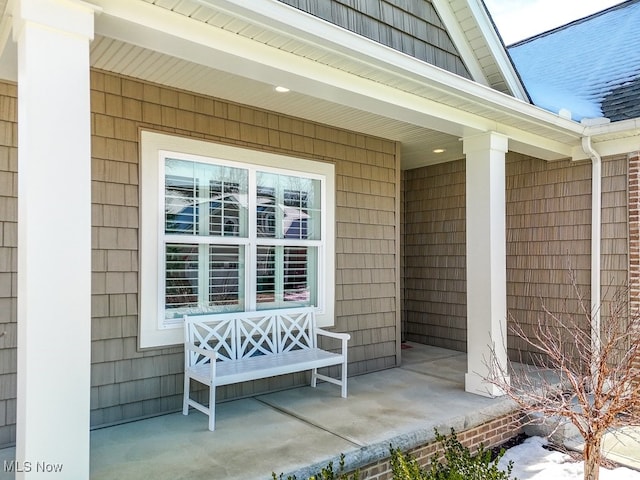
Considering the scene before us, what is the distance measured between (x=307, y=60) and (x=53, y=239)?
190 cm

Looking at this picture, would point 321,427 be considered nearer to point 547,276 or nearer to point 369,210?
point 369,210

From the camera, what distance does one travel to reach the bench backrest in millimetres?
4148

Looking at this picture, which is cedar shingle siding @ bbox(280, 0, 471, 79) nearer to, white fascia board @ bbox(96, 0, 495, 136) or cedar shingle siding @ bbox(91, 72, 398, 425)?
white fascia board @ bbox(96, 0, 495, 136)

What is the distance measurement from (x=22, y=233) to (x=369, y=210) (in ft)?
13.0

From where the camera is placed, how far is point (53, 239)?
2252mm

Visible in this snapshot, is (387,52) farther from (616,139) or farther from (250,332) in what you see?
(616,139)

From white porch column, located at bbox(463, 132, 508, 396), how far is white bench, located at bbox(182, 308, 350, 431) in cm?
126

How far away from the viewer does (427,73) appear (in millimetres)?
3537

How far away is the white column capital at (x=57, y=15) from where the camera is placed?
222cm

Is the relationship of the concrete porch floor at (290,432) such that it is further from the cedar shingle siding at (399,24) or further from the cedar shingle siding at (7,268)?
the cedar shingle siding at (399,24)

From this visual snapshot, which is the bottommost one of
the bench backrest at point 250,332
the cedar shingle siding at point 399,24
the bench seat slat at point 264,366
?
the bench seat slat at point 264,366

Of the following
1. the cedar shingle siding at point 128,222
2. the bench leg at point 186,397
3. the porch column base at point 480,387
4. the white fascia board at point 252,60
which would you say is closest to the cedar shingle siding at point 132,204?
the cedar shingle siding at point 128,222

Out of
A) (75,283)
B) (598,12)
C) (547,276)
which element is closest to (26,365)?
(75,283)

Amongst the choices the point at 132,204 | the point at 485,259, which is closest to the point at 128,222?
the point at 132,204
